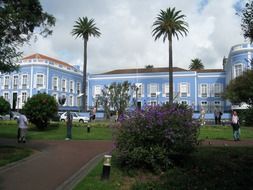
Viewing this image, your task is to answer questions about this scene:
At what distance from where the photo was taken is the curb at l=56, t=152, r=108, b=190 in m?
8.48

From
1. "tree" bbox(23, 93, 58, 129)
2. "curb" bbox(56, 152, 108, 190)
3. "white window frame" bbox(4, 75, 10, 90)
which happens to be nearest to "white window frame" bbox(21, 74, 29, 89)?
"white window frame" bbox(4, 75, 10, 90)

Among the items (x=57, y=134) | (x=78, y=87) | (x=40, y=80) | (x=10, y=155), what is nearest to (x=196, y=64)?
(x=78, y=87)

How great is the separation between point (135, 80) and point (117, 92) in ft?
56.3

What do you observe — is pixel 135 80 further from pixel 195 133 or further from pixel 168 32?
pixel 195 133

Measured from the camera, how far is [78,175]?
984 cm

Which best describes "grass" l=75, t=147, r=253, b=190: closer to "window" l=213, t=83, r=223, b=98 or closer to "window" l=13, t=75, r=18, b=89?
"window" l=213, t=83, r=223, b=98

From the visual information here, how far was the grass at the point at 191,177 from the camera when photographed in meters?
8.30

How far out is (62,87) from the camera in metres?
73.8

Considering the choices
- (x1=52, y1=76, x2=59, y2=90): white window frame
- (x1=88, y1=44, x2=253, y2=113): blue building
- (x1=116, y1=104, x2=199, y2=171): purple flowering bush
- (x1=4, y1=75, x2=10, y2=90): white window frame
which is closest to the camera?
(x1=116, y1=104, x2=199, y2=171): purple flowering bush

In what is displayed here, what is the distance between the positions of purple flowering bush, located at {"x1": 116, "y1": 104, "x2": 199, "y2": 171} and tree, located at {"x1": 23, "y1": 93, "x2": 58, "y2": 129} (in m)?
16.5

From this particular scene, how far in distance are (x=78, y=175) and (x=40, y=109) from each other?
1705 centimetres

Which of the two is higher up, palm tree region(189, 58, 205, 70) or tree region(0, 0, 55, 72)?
palm tree region(189, 58, 205, 70)

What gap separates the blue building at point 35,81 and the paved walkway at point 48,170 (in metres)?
52.8

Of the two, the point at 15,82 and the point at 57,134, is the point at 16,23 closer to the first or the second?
the point at 57,134
